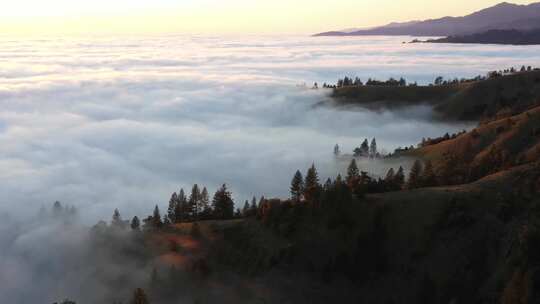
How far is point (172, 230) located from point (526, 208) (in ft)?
240

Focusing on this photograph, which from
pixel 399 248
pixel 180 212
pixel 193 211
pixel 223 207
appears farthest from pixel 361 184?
pixel 180 212

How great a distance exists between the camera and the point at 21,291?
11806cm

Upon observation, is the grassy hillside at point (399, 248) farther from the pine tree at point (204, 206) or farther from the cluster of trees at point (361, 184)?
the pine tree at point (204, 206)

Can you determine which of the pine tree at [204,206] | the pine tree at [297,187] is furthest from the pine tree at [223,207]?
the pine tree at [297,187]

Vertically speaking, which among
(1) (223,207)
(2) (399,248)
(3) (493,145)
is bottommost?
(2) (399,248)

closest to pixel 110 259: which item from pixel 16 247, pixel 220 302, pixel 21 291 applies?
pixel 21 291

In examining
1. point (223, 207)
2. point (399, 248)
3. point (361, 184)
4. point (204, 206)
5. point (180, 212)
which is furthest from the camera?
point (180, 212)

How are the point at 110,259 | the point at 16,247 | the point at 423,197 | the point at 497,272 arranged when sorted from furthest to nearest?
the point at 16,247, the point at 110,259, the point at 423,197, the point at 497,272

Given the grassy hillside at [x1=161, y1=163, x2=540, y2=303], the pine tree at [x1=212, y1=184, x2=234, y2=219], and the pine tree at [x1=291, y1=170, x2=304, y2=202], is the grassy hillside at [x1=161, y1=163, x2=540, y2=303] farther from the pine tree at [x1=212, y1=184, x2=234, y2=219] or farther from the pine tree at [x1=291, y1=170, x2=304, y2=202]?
the pine tree at [x1=291, y1=170, x2=304, y2=202]

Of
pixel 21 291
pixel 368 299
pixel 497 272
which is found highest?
pixel 497 272

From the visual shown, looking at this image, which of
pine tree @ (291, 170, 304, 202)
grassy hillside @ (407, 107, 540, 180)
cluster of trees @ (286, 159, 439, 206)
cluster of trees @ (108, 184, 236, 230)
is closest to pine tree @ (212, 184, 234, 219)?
cluster of trees @ (108, 184, 236, 230)

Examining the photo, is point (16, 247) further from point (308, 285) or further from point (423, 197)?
point (423, 197)

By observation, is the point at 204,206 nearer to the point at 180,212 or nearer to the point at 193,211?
the point at 193,211

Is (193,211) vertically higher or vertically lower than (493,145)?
lower
